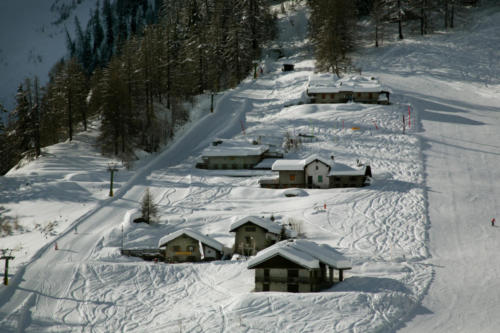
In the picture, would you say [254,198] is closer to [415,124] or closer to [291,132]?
[291,132]

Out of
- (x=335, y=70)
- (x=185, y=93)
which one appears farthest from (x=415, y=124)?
(x=185, y=93)

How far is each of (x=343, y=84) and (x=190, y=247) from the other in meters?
44.6

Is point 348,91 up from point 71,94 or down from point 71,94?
up

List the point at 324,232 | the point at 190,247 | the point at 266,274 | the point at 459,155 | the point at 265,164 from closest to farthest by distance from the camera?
the point at 266,274 < the point at 190,247 < the point at 324,232 < the point at 459,155 < the point at 265,164

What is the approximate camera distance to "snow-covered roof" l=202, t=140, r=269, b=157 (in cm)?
6201

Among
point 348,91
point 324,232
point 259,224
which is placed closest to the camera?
point 259,224

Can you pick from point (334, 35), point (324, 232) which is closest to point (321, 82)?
point (334, 35)

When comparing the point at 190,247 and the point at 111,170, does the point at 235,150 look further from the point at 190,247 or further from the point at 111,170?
the point at 190,247

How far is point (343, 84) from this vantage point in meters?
78.4

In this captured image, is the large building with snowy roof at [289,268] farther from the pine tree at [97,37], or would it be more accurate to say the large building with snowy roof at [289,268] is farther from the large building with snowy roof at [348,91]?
the pine tree at [97,37]

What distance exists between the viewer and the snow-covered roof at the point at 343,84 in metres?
76.8

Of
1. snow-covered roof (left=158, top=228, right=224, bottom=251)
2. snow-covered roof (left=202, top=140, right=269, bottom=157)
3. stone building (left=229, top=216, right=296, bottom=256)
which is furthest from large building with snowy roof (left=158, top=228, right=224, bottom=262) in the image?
snow-covered roof (left=202, top=140, right=269, bottom=157)

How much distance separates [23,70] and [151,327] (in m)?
129

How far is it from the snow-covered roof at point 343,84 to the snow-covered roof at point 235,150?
18482mm
